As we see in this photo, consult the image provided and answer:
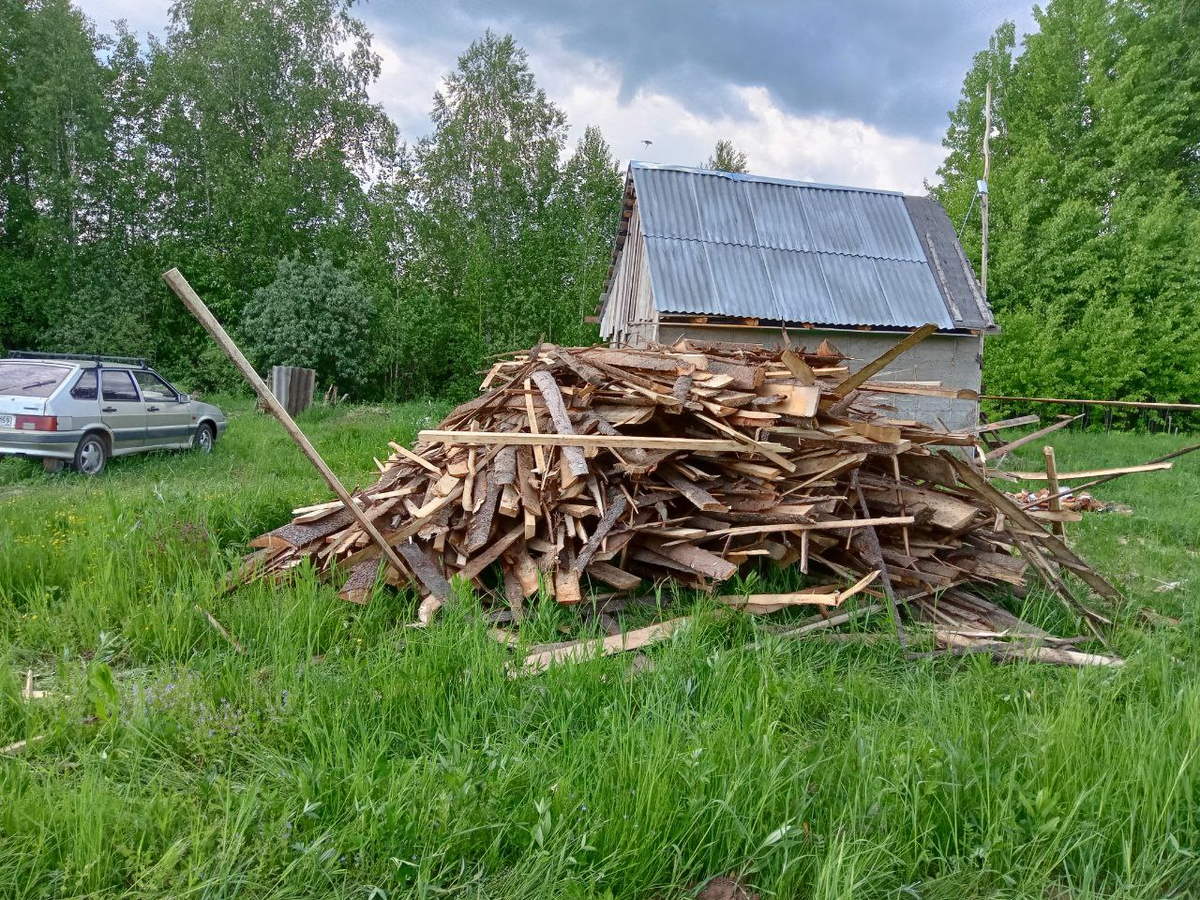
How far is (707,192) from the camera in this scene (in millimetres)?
15750

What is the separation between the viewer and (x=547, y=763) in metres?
2.87

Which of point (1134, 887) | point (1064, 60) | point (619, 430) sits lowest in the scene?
point (1134, 887)

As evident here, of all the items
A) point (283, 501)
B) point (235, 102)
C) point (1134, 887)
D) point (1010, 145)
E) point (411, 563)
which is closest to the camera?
point (1134, 887)

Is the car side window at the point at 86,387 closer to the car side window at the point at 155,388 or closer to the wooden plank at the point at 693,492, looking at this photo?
the car side window at the point at 155,388

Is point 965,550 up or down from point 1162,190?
down

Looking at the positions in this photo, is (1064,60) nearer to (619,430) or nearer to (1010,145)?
(1010,145)

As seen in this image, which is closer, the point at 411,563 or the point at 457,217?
the point at 411,563

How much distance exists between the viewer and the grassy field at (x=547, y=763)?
8.08 feet

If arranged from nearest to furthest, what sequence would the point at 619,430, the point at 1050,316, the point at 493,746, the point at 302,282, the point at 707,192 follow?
the point at 493,746
the point at 619,430
the point at 707,192
the point at 302,282
the point at 1050,316

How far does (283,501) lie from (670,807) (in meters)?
5.28

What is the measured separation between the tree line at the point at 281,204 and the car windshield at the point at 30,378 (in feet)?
40.5

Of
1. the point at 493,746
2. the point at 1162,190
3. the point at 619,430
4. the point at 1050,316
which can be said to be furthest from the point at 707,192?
the point at 1162,190

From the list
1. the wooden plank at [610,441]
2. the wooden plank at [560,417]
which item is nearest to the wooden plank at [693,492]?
the wooden plank at [610,441]

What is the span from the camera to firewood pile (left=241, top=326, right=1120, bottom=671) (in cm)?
468
